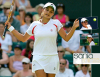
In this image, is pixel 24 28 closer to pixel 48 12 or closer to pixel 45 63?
pixel 48 12

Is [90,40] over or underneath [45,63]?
over

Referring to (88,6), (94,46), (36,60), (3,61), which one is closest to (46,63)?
(36,60)

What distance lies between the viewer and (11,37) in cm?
753

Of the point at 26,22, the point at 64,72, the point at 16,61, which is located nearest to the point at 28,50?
the point at 16,61

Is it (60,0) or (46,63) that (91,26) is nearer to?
(46,63)

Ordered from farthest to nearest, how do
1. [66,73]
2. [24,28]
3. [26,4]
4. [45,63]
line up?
[26,4] < [24,28] < [66,73] < [45,63]

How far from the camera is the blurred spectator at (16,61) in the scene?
6.65m

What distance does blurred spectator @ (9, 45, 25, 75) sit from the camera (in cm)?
665

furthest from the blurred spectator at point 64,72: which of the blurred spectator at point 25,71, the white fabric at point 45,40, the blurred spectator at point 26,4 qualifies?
the blurred spectator at point 26,4

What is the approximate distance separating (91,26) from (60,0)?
516cm

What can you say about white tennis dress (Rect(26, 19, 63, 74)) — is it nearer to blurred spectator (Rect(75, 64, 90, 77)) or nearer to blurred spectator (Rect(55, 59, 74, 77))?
Result: blurred spectator (Rect(55, 59, 74, 77))

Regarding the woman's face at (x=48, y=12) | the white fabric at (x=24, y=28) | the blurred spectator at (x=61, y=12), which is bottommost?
the white fabric at (x=24, y=28)

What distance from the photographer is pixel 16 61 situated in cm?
676

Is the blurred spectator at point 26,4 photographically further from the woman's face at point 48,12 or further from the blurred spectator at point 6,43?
the woman's face at point 48,12
